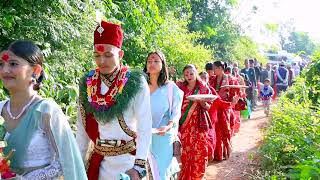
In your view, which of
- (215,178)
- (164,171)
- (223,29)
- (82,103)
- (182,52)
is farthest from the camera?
(223,29)

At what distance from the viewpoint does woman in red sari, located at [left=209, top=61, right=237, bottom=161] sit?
7.91 metres

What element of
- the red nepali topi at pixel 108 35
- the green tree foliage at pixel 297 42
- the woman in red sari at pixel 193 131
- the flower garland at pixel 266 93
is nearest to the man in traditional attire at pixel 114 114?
the red nepali topi at pixel 108 35

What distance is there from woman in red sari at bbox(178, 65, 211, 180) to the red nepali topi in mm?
3079

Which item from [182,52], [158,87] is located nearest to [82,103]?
[158,87]

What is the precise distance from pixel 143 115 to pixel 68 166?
813 millimetres

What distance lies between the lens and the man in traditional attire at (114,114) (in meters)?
3.01

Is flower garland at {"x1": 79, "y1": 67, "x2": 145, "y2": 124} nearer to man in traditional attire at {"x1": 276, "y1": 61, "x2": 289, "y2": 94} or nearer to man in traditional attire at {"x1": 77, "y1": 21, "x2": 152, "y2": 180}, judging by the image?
man in traditional attire at {"x1": 77, "y1": 21, "x2": 152, "y2": 180}

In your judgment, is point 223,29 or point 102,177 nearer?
point 102,177

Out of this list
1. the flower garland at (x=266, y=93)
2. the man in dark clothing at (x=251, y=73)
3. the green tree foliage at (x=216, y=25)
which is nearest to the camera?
the flower garland at (x=266, y=93)

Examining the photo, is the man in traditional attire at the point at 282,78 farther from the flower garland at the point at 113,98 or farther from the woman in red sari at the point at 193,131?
the flower garland at the point at 113,98

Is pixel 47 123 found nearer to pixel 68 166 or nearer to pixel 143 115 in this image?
pixel 68 166

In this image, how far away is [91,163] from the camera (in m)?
3.13

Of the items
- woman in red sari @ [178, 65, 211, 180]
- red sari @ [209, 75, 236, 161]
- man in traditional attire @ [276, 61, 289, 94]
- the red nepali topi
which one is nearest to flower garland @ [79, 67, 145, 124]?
the red nepali topi

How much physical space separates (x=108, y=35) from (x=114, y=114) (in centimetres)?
54
